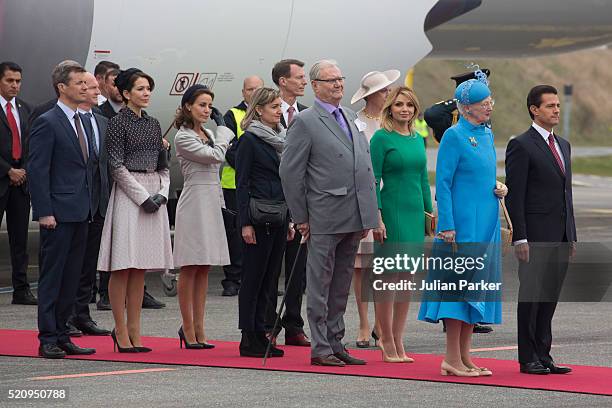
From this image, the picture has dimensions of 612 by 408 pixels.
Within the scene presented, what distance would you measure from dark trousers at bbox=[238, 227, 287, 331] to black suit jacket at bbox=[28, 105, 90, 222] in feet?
3.30

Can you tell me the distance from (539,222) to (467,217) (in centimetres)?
40

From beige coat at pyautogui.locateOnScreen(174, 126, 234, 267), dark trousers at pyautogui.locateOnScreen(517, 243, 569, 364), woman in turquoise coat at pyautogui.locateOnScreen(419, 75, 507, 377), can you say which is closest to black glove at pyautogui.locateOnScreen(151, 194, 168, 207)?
beige coat at pyautogui.locateOnScreen(174, 126, 234, 267)

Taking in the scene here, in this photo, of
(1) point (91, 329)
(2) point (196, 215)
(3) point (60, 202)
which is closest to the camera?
(3) point (60, 202)

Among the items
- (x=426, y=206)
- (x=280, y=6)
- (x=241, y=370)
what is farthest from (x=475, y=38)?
(x=241, y=370)

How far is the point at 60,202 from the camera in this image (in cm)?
880

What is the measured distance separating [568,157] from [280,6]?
5686mm

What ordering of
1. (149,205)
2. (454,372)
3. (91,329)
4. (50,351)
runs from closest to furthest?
1. (454,372)
2. (50,351)
3. (149,205)
4. (91,329)

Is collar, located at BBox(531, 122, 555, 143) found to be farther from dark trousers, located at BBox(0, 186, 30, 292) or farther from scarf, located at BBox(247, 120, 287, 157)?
dark trousers, located at BBox(0, 186, 30, 292)

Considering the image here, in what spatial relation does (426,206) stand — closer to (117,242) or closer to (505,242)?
(505,242)

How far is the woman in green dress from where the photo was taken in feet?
28.9

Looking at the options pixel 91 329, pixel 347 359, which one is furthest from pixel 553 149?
pixel 91 329

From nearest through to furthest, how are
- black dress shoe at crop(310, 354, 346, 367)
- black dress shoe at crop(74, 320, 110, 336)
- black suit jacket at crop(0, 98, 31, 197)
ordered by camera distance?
black dress shoe at crop(310, 354, 346, 367) < black dress shoe at crop(74, 320, 110, 336) < black suit jacket at crop(0, 98, 31, 197)

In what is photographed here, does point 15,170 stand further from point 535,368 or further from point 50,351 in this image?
point 535,368

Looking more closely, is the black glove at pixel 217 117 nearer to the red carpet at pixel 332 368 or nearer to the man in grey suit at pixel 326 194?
the man in grey suit at pixel 326 194
